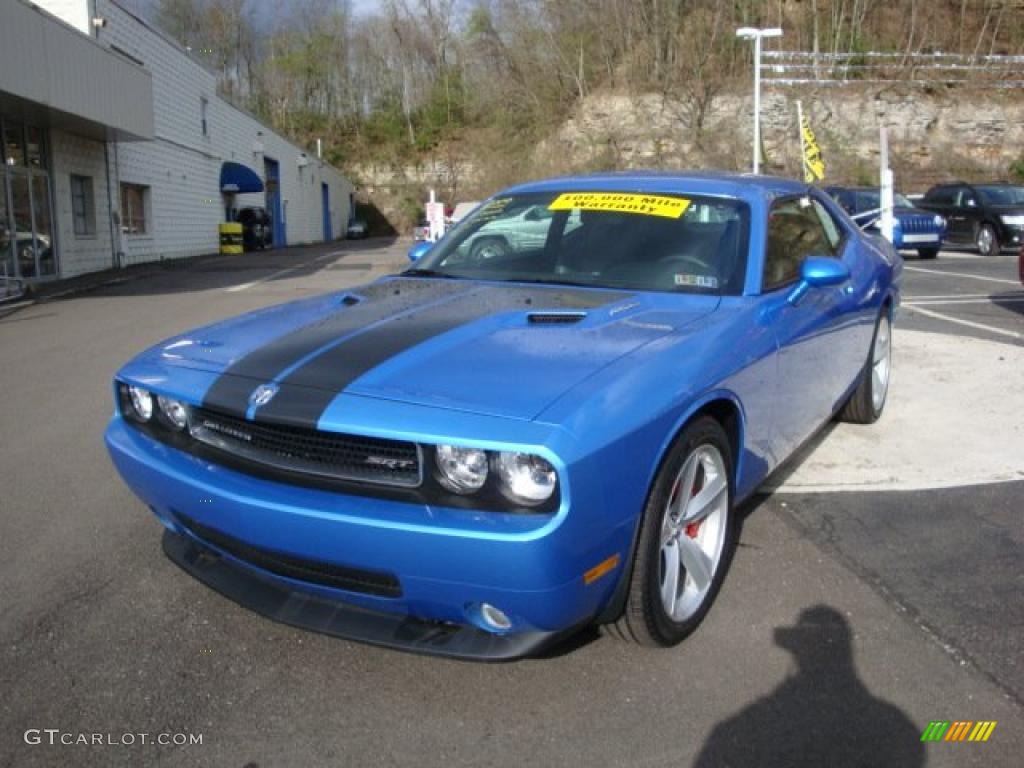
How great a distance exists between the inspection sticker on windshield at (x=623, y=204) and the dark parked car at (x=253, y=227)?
3043 centimetres

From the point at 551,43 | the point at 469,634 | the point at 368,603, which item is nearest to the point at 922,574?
the point at 469,634

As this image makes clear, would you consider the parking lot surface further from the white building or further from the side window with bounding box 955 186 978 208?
the side window with bounding box 955 186 978 208

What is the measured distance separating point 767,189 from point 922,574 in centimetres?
181

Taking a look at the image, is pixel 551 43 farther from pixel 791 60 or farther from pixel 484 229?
pixel 484 229

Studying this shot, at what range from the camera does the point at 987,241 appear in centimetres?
2039

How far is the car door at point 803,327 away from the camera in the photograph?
349 cm

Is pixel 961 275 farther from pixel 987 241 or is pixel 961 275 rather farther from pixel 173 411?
pixel 173 411

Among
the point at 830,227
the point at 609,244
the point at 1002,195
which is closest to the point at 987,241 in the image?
the point at 1002,195

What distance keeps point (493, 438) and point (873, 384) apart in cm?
385

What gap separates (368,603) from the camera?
2439 mm

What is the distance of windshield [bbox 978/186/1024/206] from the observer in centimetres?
2052

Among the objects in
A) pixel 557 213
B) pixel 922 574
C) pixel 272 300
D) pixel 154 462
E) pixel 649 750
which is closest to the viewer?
pixel 649 750

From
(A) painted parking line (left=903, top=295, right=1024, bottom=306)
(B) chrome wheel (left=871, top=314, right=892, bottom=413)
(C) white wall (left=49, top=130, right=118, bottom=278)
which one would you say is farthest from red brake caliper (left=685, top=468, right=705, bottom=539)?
(C) white wall (left=49, top=130, right=118, bottom=278)

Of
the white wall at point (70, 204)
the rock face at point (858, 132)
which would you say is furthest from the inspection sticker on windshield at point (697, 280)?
the rock face at point (858, 132)
